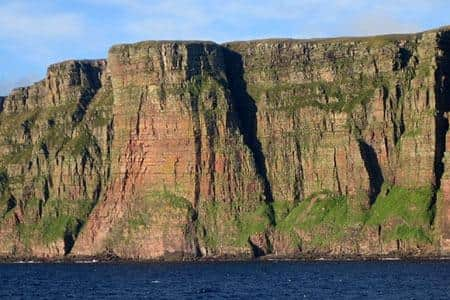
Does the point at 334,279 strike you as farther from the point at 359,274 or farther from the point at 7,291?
the point at 7,291

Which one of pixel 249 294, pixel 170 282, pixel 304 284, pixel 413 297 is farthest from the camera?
pixel 170 282

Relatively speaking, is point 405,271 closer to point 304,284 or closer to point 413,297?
point 304,284

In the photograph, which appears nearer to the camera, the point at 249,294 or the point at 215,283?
the point at 249,294

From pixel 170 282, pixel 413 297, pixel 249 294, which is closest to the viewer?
pixel 413 297

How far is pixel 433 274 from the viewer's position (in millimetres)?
188375

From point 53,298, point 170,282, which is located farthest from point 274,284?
point 53,298

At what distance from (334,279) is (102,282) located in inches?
1302

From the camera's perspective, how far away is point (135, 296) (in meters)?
167

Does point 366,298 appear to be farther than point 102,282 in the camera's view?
No

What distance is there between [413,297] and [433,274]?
35989 millimetres

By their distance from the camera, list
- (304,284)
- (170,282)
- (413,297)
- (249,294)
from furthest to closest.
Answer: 1. (170,282)
2. (304,284)
3. (249,294)
4. (413,297)

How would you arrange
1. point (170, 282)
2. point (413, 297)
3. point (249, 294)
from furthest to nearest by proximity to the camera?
point (170, 282) → point (249, 294) → point (413, 297)

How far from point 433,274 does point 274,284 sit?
2136 centimetres

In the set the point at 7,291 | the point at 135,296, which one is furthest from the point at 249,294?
the point at 7,291
